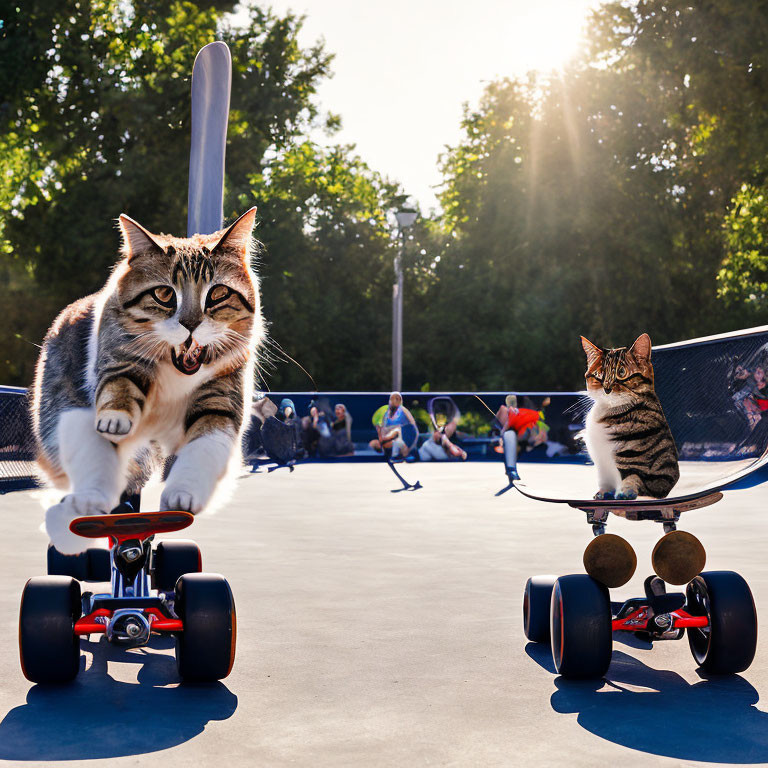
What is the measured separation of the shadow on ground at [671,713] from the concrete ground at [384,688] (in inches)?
0.6

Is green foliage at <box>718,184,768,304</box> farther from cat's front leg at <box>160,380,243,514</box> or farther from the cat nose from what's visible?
the cat nose

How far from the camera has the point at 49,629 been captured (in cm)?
513

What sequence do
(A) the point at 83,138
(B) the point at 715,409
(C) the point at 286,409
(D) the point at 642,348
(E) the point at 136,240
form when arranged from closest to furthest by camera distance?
(E) the point at 136,240, (D) the point at 642,348, (B) the point at 715,409, (C) the point at 286,409, (A) the point at 83,138

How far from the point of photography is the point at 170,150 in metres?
28.9

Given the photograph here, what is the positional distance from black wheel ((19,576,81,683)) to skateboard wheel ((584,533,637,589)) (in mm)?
2638

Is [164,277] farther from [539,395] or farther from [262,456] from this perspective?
[539,395]

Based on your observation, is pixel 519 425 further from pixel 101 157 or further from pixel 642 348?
pixel 101 157

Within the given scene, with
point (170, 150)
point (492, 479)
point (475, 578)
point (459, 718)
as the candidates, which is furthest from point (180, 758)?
point (170, 150)

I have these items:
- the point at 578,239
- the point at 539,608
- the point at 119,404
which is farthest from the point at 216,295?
the point at 578,239

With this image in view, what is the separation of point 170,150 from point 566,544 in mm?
21092

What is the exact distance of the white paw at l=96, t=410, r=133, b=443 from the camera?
371cm

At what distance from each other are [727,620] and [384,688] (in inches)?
72.0

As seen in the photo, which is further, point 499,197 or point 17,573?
point 499,197

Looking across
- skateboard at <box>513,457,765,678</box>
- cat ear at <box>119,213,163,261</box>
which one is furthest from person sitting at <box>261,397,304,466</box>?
cat ear at <box>119,213,163,261</box>
